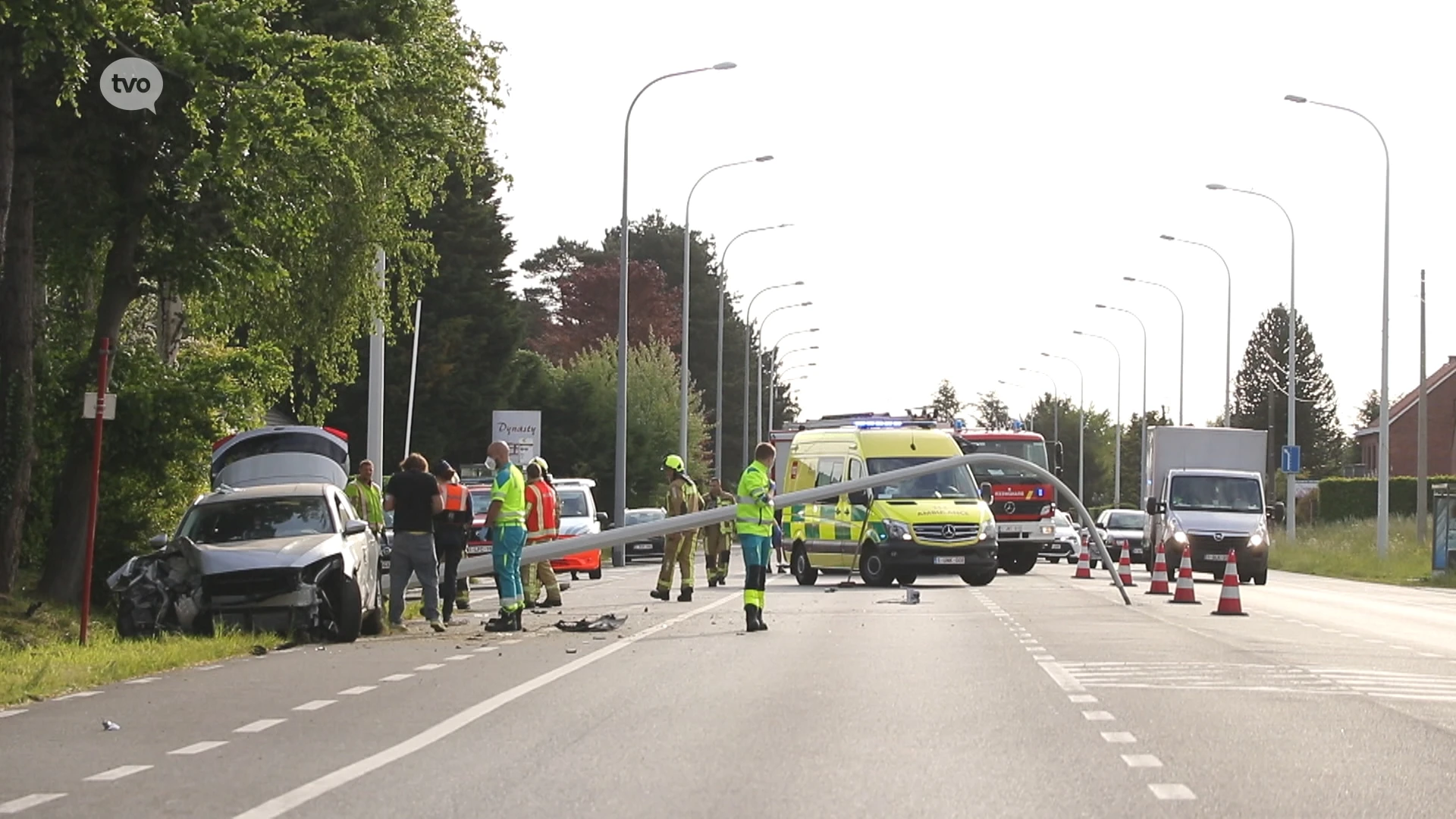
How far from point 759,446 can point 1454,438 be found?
9798 centimetres

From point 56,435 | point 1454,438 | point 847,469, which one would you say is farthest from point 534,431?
point 1454,438

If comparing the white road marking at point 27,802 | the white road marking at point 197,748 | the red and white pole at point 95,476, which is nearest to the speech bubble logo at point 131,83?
the red and white pole at point 95,476

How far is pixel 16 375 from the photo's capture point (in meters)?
22.9

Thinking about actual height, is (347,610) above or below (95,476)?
below

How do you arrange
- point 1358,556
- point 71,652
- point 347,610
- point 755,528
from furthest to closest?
1. point 1358,556
2. point 755,528
3. point 347,610
4. point 71,652

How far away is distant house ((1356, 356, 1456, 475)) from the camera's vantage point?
118 meters

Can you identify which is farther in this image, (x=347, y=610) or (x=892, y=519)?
(x=892, y=519)

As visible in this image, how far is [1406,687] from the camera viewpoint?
52.8 feet

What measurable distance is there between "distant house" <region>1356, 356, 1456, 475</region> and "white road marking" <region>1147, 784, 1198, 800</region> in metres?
110

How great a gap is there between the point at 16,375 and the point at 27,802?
13830 mm

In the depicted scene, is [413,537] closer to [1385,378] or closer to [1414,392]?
[1385,378]

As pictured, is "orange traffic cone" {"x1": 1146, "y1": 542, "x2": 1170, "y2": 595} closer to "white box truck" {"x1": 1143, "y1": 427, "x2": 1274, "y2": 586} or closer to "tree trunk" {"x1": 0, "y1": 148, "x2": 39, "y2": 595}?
"white box truck" {"x1": 1143, "y1": 427, "x2": 1274, "y2": 586}

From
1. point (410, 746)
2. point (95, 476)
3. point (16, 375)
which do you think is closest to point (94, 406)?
point (95, 476)

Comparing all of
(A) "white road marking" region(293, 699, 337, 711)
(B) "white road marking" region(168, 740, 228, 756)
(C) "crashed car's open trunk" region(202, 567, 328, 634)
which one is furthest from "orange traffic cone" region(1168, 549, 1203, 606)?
(B) "white road marking" region(168, 740, 228, 756)
